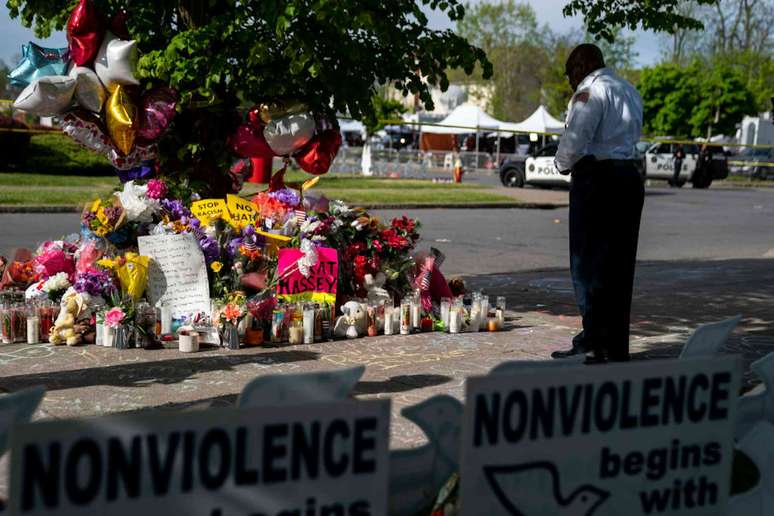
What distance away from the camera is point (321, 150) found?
8.20 meters

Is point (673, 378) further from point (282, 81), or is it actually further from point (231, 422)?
point (282, 81)

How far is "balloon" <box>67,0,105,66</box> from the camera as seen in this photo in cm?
724

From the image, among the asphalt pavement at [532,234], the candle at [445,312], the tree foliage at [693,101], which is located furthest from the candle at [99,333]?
the tree foliage at [693,101]

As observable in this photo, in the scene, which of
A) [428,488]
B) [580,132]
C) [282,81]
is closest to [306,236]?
[282,81]

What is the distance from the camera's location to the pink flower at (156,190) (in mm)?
7504

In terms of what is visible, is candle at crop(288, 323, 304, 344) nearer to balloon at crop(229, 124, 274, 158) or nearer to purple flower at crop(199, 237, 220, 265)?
purple flower at crop(199, 237, 220, 265)

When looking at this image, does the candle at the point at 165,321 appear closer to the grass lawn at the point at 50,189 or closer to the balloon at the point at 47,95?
the balloon at the point at 47,95

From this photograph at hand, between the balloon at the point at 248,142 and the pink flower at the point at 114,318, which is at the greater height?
Result: the balloon at the point at 248,142

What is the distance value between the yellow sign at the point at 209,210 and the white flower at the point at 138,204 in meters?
0.30

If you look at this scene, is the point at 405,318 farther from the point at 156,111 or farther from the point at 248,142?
the point at 156,111

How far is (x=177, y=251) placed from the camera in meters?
7.27

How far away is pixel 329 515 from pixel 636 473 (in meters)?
0.92

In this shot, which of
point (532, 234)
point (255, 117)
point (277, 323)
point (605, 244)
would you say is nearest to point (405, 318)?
point (277, 323)

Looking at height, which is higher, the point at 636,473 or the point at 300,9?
the point at 300,9
